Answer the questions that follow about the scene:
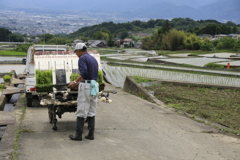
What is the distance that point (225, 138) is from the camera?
7883mm

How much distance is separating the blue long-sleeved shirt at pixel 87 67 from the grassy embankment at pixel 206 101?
399 cm

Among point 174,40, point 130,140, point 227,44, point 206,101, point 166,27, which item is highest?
point 166,27

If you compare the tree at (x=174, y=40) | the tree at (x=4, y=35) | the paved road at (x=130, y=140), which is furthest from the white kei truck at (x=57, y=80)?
the tree at (x=4, y=35)

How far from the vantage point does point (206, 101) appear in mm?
12688

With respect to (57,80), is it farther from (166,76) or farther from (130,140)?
(166,76)

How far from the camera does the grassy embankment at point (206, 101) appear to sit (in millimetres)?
9992

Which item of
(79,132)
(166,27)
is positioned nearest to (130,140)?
(79,132)

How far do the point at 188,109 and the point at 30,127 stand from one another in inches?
222

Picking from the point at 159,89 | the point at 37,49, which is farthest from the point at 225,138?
the point at 37,49

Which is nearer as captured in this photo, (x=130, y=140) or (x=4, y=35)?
(x=130, y=140)

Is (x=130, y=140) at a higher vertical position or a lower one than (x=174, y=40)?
lower

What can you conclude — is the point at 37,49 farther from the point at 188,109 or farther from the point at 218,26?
the point at 218,26

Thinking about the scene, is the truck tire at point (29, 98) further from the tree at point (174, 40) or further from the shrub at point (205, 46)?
the tree at point (174, 40)

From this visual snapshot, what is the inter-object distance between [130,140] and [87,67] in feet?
5.85
